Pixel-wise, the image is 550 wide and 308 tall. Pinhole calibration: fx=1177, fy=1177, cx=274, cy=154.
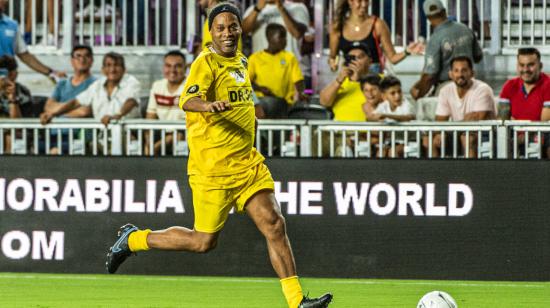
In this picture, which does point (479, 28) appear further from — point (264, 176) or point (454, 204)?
point (264, 176)

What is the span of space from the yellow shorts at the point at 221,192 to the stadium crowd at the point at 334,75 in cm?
402

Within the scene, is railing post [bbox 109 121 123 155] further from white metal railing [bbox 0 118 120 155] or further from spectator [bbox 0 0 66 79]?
spectator [bbox 0 0 66 79]

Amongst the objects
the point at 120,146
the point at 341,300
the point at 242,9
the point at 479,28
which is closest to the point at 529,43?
the point at 479,28

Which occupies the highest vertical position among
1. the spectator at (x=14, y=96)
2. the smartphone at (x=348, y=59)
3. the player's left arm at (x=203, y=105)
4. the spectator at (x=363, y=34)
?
the spectator at (x=363, y=34)

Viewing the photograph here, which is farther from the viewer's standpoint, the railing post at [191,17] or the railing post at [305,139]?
the railing post at [191,17]

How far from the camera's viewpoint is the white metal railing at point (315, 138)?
36.9ft

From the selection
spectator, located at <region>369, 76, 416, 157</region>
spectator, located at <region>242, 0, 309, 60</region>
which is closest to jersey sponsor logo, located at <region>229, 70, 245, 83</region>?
spectator, located at <region>369, 76, 416, 157</region>

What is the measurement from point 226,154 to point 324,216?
2.94 metres

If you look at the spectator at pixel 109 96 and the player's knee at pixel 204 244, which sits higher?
the spectator at pixel 109 96

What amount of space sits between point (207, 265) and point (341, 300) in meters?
2.24

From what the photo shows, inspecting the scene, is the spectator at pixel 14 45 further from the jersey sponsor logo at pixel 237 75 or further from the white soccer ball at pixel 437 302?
the white soccer ball at pixel 437 302

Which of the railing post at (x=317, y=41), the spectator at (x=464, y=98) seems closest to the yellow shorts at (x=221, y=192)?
the spectator at (x=464, y=98)

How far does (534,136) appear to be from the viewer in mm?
11219

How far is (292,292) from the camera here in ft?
25.3
